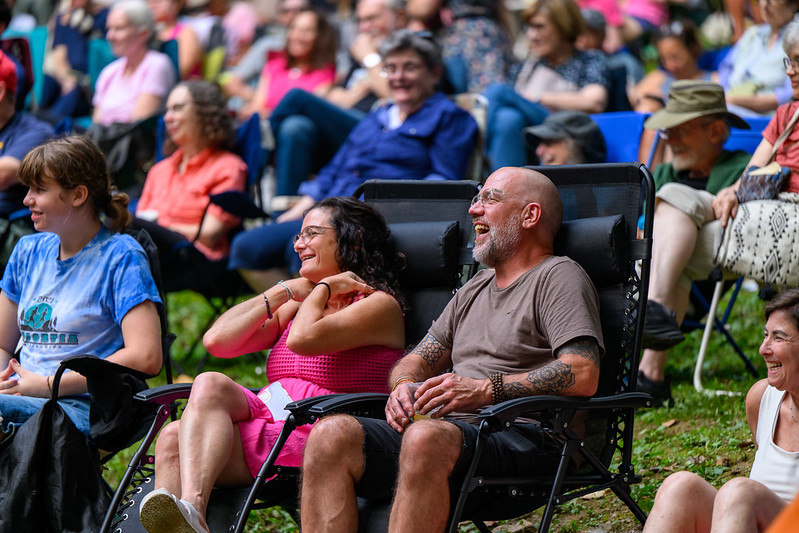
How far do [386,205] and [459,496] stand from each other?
5.49 feet

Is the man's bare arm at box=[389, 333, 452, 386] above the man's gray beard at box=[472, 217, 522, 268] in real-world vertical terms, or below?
below

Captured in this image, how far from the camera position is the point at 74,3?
11.1 metres

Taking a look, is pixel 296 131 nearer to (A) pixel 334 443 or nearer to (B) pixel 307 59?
(B) pixel 307 59

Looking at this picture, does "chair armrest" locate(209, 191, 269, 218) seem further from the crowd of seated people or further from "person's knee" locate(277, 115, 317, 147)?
"person's knee" locate(277, 115, 317, 147)

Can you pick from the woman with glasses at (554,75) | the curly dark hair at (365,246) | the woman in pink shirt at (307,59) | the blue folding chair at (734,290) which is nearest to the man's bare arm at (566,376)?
the curly dark hair at (365,246)

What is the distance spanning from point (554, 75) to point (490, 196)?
3661 millimetres

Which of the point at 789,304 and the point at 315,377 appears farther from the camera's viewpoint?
the point at 315,377

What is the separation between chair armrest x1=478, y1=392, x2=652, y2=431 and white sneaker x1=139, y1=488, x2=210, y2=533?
94cm

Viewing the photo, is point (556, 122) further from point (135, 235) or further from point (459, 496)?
point (459, 496)

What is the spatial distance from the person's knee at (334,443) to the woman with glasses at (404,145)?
2994mm

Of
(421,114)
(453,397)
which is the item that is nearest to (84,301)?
(453,397)

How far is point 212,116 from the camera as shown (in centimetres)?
695

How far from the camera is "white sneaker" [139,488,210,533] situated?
3324mm

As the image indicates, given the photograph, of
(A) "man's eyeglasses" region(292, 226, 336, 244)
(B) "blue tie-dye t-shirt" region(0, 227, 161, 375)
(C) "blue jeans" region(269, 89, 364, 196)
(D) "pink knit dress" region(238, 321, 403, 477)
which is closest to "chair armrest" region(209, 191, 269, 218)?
(C) "blue jeans" region(269, 89, 364, 196)
